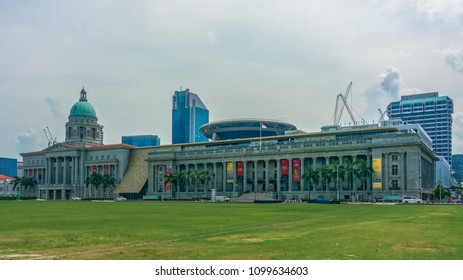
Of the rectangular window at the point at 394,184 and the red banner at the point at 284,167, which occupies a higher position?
the red banner at the point at 284,167

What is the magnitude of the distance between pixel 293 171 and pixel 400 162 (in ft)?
117

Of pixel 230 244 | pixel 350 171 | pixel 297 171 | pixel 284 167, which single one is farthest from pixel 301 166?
pixel 230 244

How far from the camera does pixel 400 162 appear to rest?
470 feet

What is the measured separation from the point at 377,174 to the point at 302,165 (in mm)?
26703

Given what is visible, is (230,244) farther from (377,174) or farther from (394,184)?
(394,184)

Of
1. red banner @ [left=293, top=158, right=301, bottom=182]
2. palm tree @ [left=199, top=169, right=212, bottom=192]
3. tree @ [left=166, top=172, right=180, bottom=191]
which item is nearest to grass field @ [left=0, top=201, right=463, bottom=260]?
red banner @ [left=293, top=158, right=301, bottom=182]

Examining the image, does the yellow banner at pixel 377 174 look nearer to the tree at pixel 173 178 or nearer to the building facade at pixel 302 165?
the building facade at pixel 302 165

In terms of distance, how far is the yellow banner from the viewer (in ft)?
471

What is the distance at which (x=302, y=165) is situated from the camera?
6417 inches

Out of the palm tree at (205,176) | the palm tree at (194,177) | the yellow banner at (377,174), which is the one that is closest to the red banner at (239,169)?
the palm tree at (205,176)

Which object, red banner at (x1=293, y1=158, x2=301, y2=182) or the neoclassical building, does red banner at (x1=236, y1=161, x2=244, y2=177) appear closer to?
the neoclassical building

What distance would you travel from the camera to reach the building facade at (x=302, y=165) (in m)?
144

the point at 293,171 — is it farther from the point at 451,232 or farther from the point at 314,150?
the point at 451,232

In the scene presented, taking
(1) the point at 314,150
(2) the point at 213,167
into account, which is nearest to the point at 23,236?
(1) the point at 314,150
